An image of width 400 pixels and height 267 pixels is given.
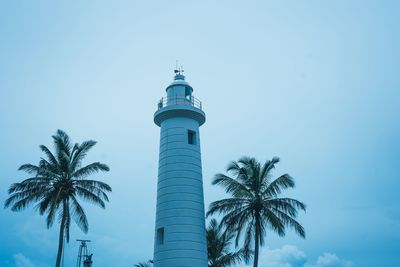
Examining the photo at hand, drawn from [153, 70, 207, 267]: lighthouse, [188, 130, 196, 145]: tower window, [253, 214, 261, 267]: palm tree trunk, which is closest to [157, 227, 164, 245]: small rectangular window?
[153, 70, 207, 267]: lighthouse

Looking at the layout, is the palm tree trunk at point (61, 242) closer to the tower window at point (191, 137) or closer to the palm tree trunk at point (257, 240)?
the tower window at point (191, 137)

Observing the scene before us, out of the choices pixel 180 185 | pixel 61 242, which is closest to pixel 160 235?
pixel 180 185

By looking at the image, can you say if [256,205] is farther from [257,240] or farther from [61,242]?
[61,242]

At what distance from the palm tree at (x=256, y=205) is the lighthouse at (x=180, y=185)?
3.75 metres

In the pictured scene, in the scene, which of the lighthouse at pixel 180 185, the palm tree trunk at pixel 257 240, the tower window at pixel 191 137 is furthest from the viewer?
the tower window at pixel 191 137

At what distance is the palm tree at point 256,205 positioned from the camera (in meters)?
35.9

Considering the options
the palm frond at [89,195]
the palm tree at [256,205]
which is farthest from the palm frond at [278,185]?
the palm frond at [89,195]

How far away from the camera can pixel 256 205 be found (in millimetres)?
36094

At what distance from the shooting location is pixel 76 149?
36844 mm

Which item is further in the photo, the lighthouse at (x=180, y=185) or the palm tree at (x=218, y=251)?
the palm tree at (x=218, y=251)

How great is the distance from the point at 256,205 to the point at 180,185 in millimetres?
6565

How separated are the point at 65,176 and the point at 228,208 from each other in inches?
480

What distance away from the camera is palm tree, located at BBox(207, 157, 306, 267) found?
118 ft

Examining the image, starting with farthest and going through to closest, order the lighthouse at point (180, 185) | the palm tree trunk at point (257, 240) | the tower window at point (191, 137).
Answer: the tower window at point (191, 137) → the palm tree trunk at point (257, 240) → the lighthouse at point (180, 185)
